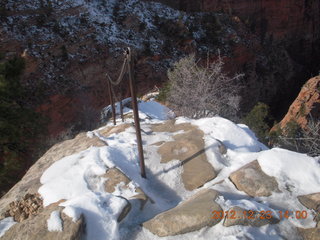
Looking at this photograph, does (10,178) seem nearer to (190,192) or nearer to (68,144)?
(68,144)

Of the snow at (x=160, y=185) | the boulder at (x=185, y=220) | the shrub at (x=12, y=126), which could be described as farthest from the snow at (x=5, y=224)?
the shrub at (x=12, y=126)

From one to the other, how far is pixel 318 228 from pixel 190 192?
1.24 meters

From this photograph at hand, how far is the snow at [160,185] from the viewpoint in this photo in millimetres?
2203

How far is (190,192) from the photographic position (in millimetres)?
3020

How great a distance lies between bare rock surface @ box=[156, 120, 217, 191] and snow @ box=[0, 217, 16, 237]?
1.73 meters

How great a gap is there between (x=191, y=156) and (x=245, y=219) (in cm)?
137

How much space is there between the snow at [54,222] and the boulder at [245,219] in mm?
1291

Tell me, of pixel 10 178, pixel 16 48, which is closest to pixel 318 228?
pixel 10 178

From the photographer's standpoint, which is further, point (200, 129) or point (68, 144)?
point (68, 144)

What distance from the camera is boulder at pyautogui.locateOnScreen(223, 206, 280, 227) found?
2.16 m

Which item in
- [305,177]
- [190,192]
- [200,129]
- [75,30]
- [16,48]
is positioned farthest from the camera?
[75,30]

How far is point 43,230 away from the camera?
2.09 m

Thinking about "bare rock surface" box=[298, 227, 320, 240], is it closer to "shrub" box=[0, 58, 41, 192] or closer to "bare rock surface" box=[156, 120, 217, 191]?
"bare rock surface" box=[156, 120, 217, 191]

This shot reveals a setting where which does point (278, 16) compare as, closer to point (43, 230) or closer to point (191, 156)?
point (191, 156)
